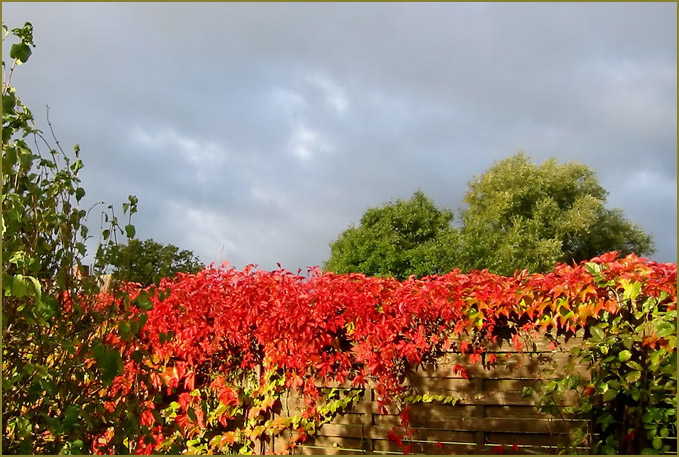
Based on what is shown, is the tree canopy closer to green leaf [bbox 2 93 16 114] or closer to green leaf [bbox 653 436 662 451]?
green leaf [bbox 653 436 662 451]

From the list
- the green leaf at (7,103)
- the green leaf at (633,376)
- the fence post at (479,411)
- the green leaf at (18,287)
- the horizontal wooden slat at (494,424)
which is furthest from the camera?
the fence post at (479,411)

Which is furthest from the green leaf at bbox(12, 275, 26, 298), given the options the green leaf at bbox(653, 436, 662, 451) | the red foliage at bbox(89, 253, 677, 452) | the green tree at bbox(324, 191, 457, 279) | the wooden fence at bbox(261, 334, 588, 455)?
the green tree at bbox(324, 191, 457, 279)

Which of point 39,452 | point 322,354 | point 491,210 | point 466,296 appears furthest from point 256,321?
point 491,210

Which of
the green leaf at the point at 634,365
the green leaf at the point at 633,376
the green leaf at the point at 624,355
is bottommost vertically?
the green leaf at the point at 633,376

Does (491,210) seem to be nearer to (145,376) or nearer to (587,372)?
(587,372)

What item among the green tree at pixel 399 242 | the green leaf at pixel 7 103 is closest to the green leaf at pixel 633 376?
the green leaf at pixel 7 103

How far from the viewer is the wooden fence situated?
4793 millimetres

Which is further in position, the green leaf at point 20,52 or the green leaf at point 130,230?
the green leaf at point 130,230

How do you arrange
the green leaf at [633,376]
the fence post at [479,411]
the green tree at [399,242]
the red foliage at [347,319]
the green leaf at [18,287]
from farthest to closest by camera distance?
the green tree at [399,242] < the fence post at [479,411] < the red foliage at [347,319] < the green leaf at [633,376] < the green leaf at [18,287]

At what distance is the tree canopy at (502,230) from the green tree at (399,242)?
4cm

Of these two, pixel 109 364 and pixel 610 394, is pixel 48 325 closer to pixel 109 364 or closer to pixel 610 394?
pixel 109 364

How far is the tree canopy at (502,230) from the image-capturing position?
2412 cm

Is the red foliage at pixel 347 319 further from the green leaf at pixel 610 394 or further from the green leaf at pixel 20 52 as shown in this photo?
the green leaf at pixel 20 52

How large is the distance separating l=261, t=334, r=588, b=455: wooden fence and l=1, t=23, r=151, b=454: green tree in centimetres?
252
